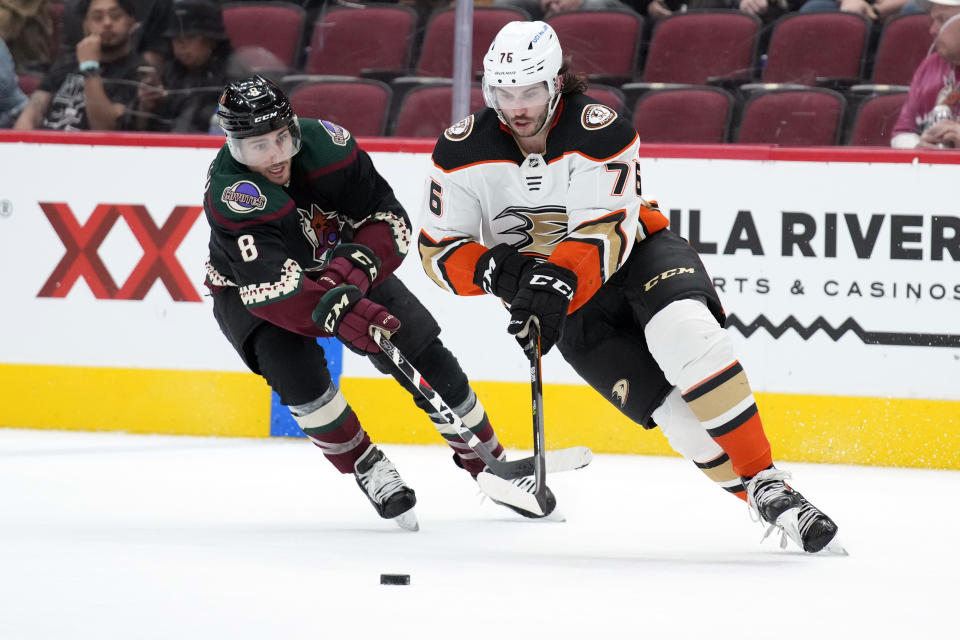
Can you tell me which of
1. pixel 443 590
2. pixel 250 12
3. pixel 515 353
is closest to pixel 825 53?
pixel 515 353

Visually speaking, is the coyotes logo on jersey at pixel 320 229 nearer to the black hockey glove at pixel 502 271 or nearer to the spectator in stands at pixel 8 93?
the black hockey glove at pixel 502 271

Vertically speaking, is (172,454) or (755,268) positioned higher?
(755,268)

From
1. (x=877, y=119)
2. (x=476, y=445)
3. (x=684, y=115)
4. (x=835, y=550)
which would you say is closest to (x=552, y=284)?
(x=476, y=445)

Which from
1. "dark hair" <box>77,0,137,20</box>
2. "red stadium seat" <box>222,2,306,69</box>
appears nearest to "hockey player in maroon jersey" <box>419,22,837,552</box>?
"red stadium seat" <box>222,2,306,69</box>

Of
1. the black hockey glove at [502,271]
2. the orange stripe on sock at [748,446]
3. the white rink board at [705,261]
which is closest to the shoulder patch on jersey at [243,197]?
the black hockey glove at [502,271]

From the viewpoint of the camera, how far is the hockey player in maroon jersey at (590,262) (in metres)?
2.66

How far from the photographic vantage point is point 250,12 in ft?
15.1

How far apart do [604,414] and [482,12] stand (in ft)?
4.71

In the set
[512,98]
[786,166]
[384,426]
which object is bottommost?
[384,426]

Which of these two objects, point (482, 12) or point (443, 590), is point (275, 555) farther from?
point (482, 12)

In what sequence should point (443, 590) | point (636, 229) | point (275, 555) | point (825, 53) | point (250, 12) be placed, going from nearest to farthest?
point (443, 590), point (275, 555), point (636, 229), point (825, 53), point (250, 12)

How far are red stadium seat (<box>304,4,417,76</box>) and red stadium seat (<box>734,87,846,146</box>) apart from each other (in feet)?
3.95

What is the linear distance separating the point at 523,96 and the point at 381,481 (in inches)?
37.9

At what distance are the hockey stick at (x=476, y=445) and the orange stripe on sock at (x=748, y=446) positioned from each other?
0.35m
